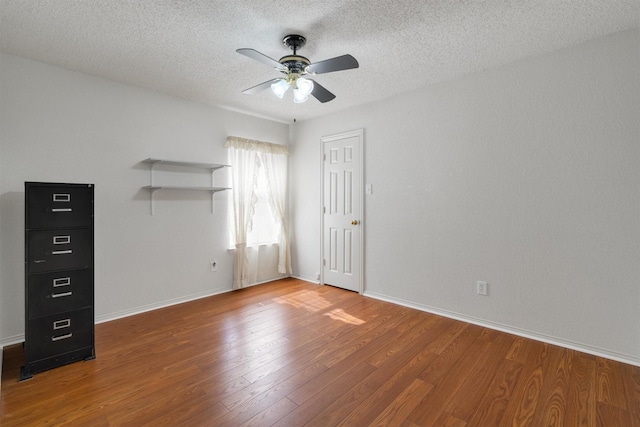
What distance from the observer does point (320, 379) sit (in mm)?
2166

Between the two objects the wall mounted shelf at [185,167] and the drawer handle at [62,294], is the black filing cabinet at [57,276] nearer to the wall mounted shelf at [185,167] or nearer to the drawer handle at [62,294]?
the drawer handle at [62,294]

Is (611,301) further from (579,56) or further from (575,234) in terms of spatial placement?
(579,56)

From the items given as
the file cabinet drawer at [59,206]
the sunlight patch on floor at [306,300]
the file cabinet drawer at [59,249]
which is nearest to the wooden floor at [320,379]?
the sunlight patch on floor at [306,300]

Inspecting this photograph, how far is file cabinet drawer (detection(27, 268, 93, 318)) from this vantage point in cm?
224

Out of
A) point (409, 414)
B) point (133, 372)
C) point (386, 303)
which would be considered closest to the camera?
point (409, 414)

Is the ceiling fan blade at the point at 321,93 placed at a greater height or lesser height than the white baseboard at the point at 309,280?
greater

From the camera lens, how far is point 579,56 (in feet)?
8.28

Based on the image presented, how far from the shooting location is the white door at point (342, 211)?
4094 mm

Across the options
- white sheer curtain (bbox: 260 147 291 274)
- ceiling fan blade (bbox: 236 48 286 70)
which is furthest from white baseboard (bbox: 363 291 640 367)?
ceiling fan blade (bbox: 236 48 286 70)

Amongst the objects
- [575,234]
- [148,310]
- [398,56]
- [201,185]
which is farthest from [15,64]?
[575,234]

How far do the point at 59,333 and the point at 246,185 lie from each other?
258cm

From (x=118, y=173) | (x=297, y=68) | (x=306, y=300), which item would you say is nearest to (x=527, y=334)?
(x=306, y=300)

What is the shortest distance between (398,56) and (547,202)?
1831 mm

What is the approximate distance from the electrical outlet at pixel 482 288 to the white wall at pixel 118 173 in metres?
3.06
